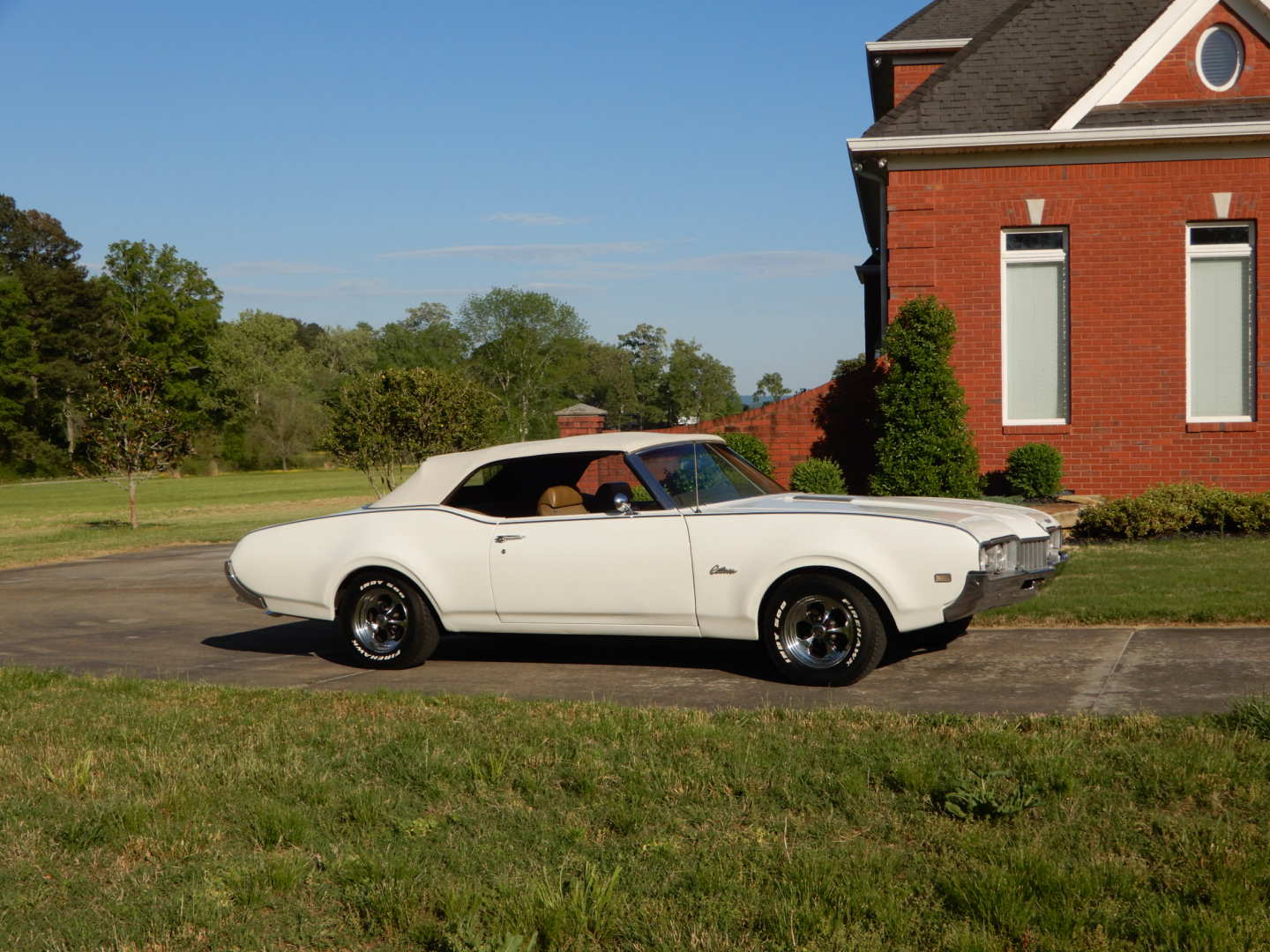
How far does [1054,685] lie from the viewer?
6.71 meters

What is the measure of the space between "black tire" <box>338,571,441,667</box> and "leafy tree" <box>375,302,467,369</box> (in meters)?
86.1

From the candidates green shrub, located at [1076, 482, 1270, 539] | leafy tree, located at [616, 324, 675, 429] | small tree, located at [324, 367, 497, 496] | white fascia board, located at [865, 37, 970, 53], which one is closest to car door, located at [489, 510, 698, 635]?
green shrub, located at [1076, 482, 1270, 539]

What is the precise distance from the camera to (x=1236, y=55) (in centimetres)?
1633

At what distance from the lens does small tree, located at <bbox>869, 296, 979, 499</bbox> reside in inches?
634

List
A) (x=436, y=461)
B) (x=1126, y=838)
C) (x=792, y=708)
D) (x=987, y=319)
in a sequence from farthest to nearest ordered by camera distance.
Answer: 1. (x=987, y=319)
2. (x=436, y=461)
3. (x=792, y=708)
4. (x=1126, y=838)

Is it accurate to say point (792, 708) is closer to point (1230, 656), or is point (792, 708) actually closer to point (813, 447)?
point (1230, 656)

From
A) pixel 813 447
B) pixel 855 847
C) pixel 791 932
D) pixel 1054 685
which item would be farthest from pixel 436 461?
pixel 813 447

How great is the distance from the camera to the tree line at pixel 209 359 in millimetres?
77000

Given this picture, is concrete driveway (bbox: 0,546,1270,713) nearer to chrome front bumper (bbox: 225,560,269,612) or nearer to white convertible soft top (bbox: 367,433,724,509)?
chrome front bumper (bbox: 225,560,269,612)

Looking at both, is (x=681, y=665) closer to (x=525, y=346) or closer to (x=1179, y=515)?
(x=1179, y=515)

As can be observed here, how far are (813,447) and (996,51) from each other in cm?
614

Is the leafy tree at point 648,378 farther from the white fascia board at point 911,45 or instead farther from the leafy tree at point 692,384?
the white fascia board at point 911,45

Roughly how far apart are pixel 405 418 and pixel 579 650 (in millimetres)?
12754

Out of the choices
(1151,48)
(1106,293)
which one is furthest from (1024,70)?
(1106,293)
